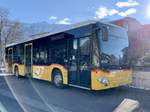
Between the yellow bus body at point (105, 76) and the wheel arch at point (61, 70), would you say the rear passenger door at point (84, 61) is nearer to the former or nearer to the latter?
the yellow bus body at point (105, 76)

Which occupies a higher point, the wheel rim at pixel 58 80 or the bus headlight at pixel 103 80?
the bus headlight at pixel 103 80

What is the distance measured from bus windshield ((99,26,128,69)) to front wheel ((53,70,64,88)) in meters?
3.12

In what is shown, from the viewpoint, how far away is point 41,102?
9.38 metres

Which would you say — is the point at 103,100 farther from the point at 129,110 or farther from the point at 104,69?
the point at 129,110

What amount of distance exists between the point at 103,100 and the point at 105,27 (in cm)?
290

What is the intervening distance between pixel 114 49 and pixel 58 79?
360cm

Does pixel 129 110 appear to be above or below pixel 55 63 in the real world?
below

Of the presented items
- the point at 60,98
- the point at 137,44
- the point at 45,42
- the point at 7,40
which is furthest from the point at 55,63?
the point at 7,40

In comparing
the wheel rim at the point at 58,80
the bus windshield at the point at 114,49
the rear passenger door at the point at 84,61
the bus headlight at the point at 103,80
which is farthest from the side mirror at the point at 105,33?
the wheel rim at the point at 58,80

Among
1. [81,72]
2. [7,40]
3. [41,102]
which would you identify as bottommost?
[41,102]

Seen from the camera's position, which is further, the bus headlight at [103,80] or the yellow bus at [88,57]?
the yellow bus at [88,57]

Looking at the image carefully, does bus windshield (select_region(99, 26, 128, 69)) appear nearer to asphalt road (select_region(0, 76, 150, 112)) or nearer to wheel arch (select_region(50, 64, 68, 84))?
asphalt road (select_region(0, 76, 150, 112))

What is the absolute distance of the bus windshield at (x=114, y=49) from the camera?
395 inches

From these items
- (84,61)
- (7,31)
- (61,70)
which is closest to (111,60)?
(84,61)
